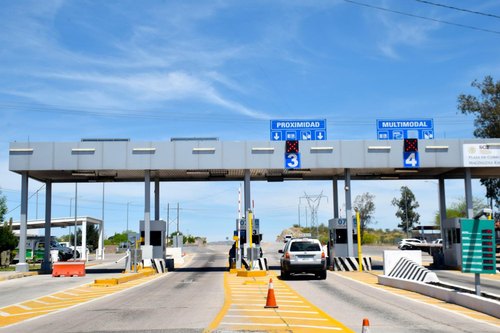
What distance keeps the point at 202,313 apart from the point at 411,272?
417 inches

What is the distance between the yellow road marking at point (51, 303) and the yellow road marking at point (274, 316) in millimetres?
4720

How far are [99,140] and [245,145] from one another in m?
8.32

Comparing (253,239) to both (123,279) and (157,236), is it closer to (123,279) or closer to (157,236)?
(157,236)

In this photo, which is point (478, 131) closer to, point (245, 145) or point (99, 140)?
point (245, 145)

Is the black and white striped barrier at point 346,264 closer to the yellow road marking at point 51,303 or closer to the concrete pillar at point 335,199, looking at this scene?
the concrete pillar at point 335,199

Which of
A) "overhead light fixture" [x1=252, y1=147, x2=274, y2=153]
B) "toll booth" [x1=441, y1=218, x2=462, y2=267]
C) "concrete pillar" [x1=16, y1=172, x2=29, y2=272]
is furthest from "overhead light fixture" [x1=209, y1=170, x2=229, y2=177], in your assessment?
"toll booth" [x1=441, y1=218, x2=462, y2=267]

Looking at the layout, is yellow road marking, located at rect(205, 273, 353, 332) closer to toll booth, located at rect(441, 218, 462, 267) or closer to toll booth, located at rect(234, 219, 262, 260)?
toll booth, located at rect(234, 219, 262, 260)

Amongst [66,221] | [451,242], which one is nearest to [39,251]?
[66,221]

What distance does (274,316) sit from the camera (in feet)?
41.5

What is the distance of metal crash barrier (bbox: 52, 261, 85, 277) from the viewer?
3253cm

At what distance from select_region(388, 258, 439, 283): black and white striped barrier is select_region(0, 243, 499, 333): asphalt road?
1.71 metres

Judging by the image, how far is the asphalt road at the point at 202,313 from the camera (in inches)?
444

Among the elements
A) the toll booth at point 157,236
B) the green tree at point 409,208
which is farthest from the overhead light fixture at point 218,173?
the green tree at point 409,208

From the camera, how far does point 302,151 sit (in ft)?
106
